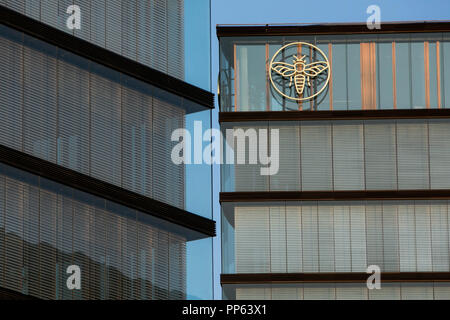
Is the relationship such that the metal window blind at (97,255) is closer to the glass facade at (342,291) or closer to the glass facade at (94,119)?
the glass facade at (94,119)

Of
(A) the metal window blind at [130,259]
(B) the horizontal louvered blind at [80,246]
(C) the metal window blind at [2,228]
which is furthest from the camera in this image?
(A) the metal window blind at [130,259]

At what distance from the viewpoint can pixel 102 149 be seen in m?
56.5

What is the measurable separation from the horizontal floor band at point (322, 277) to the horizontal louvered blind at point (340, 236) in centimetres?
36

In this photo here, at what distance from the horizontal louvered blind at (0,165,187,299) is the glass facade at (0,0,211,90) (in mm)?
7593

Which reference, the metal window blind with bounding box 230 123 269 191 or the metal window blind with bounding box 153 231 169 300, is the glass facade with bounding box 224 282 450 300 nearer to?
the metal window blind with bounding box 230 123 269 191

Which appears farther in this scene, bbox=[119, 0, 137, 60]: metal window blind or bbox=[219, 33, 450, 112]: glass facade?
bbox=[219, 33, 450, 112]: glass facade

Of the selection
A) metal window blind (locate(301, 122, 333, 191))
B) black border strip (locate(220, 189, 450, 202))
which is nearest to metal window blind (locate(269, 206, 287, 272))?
black border strip (locate(220, 189, 450, 202))

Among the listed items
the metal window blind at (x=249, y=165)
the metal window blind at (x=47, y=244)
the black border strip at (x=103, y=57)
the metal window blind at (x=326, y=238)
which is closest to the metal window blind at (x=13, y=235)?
the metal window blind at (x=47, y=244)

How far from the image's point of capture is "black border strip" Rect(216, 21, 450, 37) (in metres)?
78.2

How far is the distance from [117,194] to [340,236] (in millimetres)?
22347

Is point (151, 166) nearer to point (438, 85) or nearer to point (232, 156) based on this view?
point (232, 156)

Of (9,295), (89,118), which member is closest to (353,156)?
(89,118)

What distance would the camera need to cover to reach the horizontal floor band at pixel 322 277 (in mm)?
75062
